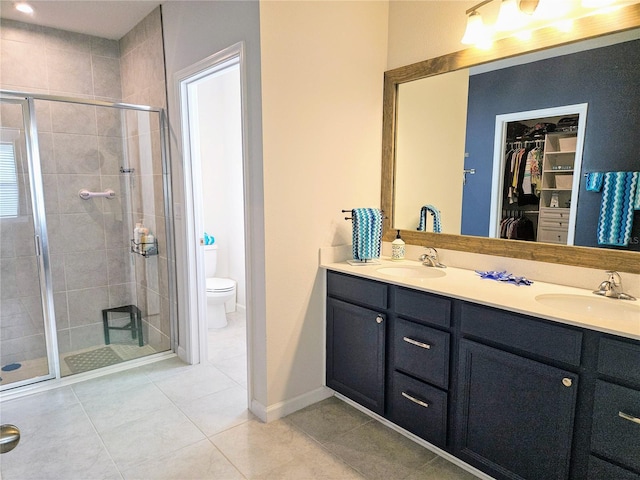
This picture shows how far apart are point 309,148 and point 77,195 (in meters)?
2.00

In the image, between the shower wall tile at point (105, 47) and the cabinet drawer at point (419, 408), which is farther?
the shower wall tile at point (105, 47)

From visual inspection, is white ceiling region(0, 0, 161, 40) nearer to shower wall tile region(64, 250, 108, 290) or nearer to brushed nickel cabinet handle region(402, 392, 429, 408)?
shower wall tile region(64, 250, 108, 290)

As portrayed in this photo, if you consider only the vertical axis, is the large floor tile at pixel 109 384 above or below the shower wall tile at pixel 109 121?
below

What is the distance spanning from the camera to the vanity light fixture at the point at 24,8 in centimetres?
280

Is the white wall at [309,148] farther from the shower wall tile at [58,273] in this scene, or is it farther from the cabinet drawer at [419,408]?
the shower wall tile at [58,273]

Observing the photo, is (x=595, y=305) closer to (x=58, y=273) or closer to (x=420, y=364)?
(x=420, y=364)

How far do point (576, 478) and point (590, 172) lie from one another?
124 centimetres

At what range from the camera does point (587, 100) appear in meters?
1.84

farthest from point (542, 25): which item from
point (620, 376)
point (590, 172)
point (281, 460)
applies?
point (281, 460)

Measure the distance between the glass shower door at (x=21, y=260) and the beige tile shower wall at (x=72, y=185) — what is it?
0.05ft

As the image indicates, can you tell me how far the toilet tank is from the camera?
391cm

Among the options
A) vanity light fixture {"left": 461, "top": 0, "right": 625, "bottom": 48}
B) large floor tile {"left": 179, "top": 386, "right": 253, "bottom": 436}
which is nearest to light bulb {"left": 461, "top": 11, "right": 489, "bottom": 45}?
vanity light fixture {"left": 461, "top": 0, "right": 625, "bottom": 48}

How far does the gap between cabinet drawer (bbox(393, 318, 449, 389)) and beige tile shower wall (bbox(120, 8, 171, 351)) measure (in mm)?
1905

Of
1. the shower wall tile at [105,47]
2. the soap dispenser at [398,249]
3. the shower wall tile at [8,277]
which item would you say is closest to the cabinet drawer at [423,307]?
the soap dispenser at [398,249]
